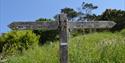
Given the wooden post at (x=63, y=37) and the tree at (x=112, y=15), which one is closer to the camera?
the wooden post at (x=63, y=37)

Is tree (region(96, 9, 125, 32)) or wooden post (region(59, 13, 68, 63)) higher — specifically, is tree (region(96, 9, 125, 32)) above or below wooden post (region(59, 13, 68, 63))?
below

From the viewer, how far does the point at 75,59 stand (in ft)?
18.1

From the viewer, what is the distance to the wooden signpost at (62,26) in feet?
14.0

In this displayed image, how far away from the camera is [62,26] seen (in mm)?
4258

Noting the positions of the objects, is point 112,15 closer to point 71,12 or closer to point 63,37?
point 71,12

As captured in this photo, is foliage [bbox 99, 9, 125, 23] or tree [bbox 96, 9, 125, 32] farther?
foliage [bbox 99, 9, 125, 23]

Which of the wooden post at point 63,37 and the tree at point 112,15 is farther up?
the wooden post at point 63,37

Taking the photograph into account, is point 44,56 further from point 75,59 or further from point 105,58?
point 105,58

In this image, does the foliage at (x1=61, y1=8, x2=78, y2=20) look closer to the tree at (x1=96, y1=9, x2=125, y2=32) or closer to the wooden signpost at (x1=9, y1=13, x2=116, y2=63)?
the tree at (x1=96, y1=9, x2=125, y2=32)

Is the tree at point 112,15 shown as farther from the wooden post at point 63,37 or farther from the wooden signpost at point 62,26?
the wooden post at point 63,37

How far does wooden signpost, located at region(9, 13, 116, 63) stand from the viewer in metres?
4.28

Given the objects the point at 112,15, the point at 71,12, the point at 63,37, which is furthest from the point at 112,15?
the point at 63,37

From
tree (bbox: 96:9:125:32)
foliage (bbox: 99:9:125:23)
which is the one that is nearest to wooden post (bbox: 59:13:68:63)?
tree (bbox: 96:9:125:32)

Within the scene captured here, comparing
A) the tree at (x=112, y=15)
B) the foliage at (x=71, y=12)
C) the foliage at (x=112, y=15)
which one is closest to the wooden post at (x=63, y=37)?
the tree at (x=112, y=15)
